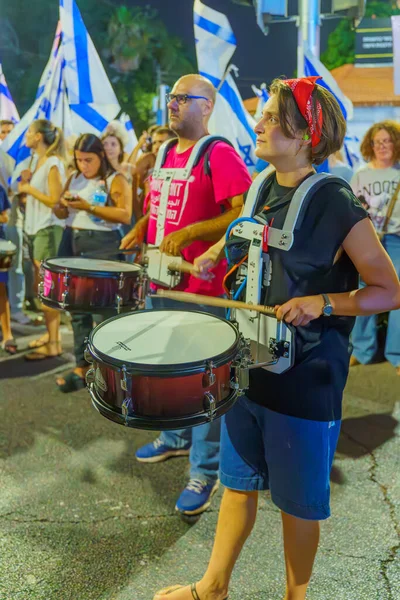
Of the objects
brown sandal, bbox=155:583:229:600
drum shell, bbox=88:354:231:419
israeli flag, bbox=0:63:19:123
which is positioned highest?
israeli flag, bbox=0:63:19:123

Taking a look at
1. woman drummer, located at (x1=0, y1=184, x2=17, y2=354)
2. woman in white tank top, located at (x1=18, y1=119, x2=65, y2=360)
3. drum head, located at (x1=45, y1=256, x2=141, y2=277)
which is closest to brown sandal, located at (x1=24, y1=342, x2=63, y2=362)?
woman in white tank top, located at (x1=18, y1=119, x2=65, y2=360)

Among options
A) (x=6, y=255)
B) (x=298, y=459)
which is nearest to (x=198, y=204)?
(x=298, y=459)

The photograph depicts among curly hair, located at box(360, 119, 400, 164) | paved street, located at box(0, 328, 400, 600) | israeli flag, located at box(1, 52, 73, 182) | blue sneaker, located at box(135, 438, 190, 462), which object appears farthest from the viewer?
israeli flag, located at box(1, 52, 73, 182)

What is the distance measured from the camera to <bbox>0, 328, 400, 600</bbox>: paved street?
2.27 meters

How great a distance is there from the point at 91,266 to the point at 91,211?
1.30m

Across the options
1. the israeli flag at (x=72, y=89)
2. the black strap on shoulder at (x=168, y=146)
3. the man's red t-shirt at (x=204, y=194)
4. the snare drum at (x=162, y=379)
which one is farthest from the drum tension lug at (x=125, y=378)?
the israeli flag at (x=72, y=89)

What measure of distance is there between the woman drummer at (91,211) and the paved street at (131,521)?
0.55 meters

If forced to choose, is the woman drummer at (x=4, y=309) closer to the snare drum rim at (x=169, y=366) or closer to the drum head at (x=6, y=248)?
the drum head at (x=6, y=248)

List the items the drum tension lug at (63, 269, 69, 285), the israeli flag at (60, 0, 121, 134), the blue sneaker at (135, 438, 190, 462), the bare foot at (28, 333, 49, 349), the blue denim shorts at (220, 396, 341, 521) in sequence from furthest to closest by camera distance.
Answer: the israeli flag at (60, 0, 121, 134) → the bare foot at (28, 333, 49, 349) → the blue sneaker at (135, 438, 190, 462) → the drum tension lug at (63, 269, 69, 285) → the blue denim shorts at (220, 396, 341, 521)

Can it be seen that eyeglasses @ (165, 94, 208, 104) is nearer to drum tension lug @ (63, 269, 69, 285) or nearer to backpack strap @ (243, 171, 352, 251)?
drum tension lug @ (63, 269, 69, 285)

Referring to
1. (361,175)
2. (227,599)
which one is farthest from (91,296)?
(361,175)

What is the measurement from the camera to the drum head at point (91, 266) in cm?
286

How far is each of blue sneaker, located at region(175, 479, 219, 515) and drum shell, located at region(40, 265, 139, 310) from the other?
3.15 feet

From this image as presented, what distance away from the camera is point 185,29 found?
25.8 metres
